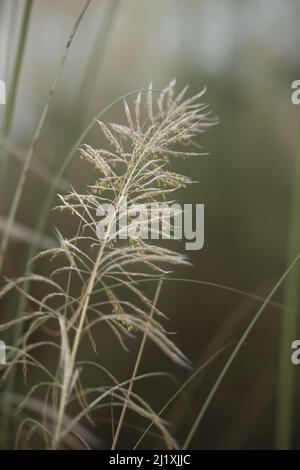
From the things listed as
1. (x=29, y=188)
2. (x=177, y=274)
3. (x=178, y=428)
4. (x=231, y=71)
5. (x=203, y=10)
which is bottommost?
(x=178, y=428)

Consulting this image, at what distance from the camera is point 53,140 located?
1333 mm

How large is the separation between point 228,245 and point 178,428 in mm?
375

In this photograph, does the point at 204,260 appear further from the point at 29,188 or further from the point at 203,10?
the point at 203,10

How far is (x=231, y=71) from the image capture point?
4.30ft

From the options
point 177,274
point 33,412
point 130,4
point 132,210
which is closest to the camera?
point 132,210

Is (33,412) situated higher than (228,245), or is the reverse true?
(228,245)

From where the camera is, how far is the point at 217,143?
1.32 metres

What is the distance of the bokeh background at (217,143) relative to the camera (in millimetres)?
1259

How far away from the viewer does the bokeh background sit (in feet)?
4.13

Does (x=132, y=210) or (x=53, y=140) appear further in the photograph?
(x=53, y=140)
